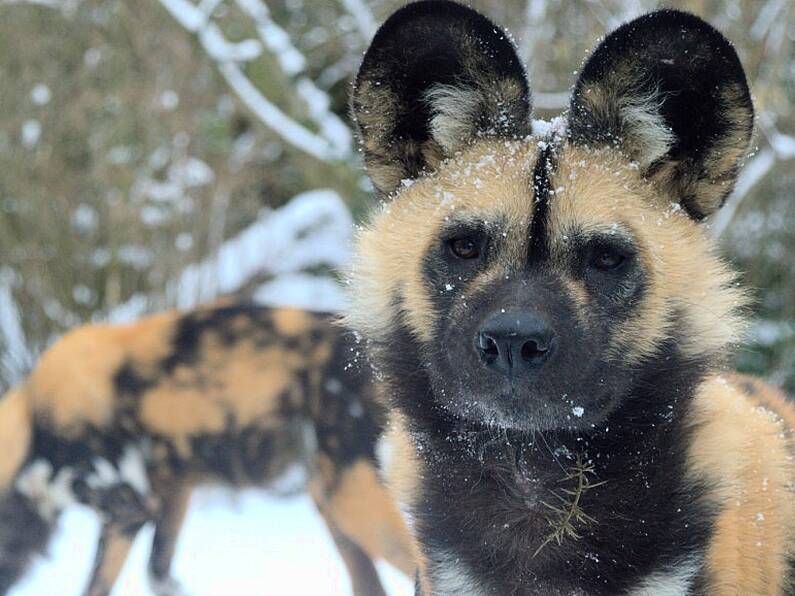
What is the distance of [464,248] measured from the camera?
2.40 m

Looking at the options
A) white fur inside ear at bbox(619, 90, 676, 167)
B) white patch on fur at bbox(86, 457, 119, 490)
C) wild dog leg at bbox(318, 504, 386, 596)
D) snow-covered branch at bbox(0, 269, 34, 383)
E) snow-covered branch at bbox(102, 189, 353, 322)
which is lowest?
snow-covered branch at bbox(0, 269, 34, 383)

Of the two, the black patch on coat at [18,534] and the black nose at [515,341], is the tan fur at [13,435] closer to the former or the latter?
the black patch on coat at [18,534]

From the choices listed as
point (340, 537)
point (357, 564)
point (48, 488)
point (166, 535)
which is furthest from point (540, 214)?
point (48, 488)

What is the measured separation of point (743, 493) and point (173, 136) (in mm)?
6717

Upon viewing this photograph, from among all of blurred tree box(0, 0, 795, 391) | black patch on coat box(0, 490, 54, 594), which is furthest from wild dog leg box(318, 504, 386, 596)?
blurred tree box(0, 0, 795, 391)

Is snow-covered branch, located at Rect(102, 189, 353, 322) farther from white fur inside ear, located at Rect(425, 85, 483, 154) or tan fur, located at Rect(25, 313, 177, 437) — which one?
white fur inside ear, located at Rect(425, 85, 483, 154)

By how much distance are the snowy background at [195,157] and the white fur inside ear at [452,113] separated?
4745 mm

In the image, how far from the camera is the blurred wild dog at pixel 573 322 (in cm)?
223

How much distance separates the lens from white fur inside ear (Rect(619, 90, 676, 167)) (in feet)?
8.03

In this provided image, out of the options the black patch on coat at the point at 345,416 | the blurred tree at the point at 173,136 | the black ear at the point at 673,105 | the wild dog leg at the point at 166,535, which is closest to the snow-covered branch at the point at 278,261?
the blurred tree at the point at 173,136

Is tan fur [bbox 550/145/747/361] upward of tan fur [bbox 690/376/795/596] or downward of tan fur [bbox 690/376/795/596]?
upward

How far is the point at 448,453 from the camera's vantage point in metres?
2.47

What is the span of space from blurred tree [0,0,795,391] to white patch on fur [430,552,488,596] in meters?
5.09

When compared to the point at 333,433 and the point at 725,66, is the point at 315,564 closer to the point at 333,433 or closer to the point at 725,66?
the point at 333,433
